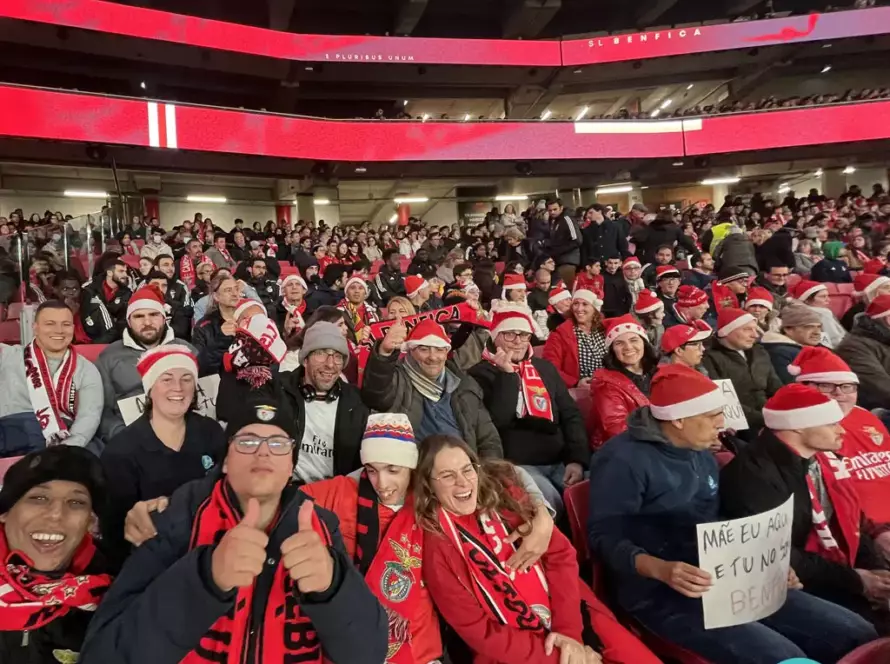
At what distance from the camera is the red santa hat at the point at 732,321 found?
404 centimetres

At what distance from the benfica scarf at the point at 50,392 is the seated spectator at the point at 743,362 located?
13.0 feet

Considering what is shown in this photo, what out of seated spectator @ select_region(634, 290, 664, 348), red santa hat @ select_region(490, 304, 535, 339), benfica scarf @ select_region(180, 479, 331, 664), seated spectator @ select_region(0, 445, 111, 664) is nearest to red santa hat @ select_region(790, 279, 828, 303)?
seated spectator @ select_region(634, 290, 664, 348)

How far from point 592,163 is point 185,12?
1323 centimetres

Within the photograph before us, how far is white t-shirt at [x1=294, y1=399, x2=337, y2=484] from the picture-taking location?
109 inches

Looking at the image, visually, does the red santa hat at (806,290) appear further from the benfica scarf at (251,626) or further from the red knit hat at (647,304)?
the benfica scarf at (251,626)

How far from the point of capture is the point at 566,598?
197cm

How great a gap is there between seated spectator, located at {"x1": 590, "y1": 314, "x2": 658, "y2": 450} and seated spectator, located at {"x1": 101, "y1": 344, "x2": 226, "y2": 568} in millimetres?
2121

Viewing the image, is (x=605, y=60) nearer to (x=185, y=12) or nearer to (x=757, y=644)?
(x=185, y=12)

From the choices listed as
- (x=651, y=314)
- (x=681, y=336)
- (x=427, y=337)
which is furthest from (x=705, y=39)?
(x=427, y=337)

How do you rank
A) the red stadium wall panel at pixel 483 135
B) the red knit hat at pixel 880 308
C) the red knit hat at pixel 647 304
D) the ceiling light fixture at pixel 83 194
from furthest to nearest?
the ceiling light fixture at pixel 83 194 < the red stadium wall panel at pixel 483 135 < the red knit hat at pixel 647 304 < the red knit hat at pixel 880 308

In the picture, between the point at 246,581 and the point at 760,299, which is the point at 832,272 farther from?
the point at 246,581

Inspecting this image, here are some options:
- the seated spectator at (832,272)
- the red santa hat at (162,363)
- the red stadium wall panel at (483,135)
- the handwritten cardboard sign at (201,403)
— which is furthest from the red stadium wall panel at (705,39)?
the red santa hat at (162,363)

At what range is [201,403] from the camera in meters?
3.11

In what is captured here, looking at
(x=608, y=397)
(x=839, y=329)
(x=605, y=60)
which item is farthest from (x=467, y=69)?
(x=608, y=397)
